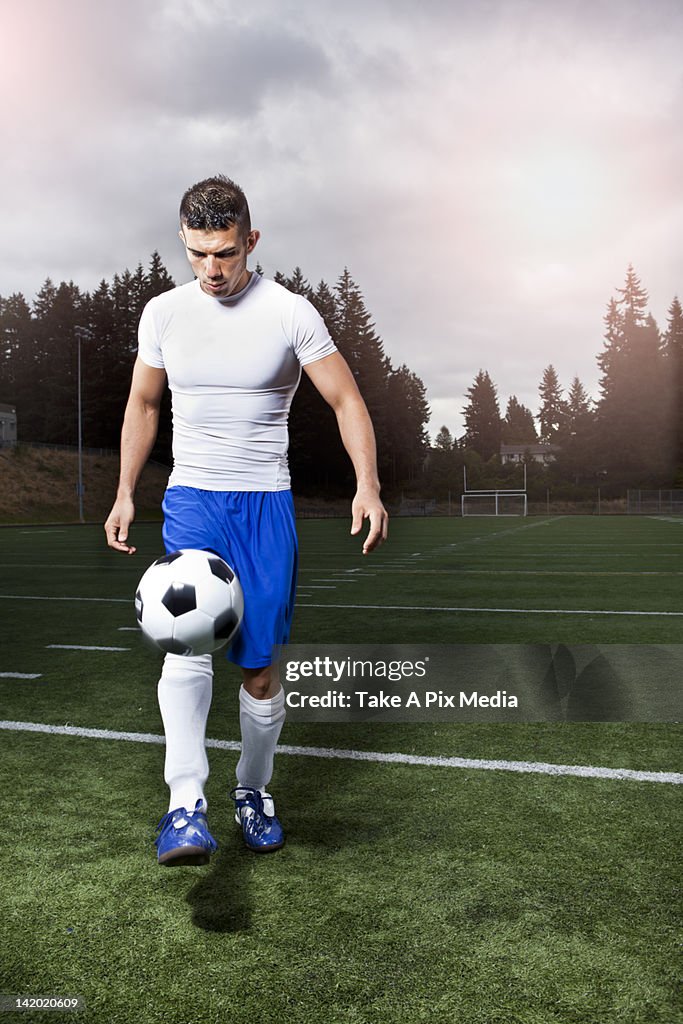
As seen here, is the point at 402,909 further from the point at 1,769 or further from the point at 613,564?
the point at 613,564

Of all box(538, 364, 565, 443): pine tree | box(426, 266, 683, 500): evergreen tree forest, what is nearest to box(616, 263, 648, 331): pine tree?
box(426, 266, 683, 500): evergreen tree forest

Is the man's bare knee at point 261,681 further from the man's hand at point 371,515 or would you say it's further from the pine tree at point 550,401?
the pine tree at point 550,401

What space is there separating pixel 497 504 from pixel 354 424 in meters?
54.4

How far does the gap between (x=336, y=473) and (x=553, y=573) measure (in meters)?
61.2

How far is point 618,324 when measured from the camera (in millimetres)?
83562

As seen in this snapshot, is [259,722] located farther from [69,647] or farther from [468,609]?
[468,609]

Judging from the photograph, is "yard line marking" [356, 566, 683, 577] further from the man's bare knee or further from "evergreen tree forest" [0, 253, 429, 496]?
A: "evergreen tree forest" [0, 253, 429, 496]

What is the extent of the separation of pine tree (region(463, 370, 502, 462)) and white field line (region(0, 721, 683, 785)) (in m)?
126

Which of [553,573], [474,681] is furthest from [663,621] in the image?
[553,573]

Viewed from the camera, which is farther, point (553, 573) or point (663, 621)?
point (553, 573)

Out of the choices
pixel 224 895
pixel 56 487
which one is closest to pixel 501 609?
pixel 224 895

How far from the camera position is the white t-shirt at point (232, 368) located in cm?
292

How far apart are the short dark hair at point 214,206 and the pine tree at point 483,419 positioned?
4985 inches

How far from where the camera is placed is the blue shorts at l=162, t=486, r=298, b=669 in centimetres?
285
